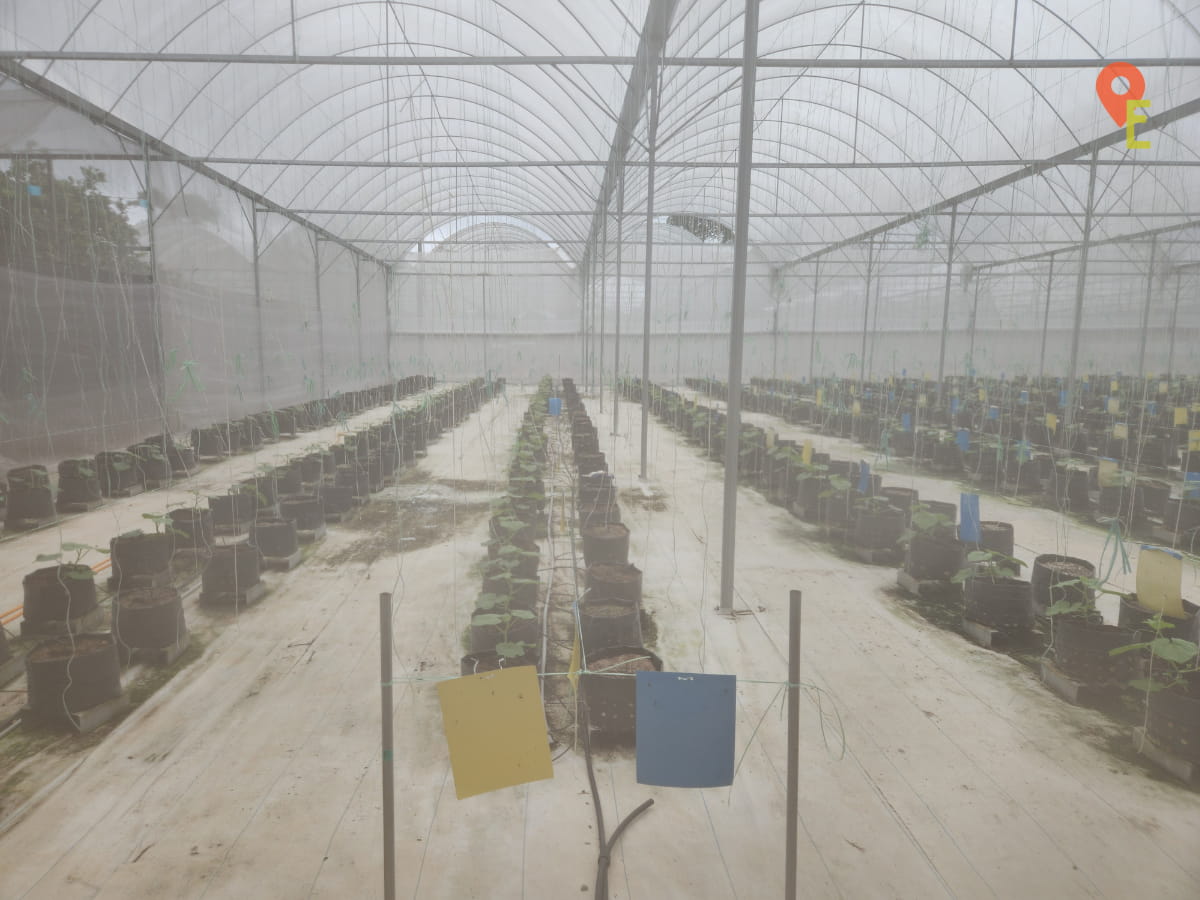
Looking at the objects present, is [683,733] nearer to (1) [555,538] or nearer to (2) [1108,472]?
(1) [555,538]

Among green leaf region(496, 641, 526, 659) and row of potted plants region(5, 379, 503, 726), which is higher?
green leaf region(496, 641, 526, 659)

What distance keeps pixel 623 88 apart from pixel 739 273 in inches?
238

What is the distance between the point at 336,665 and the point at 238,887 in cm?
149

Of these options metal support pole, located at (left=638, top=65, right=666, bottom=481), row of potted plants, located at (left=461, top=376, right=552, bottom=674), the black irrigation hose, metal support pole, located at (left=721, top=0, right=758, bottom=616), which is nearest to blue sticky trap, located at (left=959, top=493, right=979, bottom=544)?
metal support pole, located at (left=721, top=0, right=758, bottom=616)

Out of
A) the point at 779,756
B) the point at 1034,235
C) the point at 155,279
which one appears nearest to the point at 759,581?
the point at 779,756

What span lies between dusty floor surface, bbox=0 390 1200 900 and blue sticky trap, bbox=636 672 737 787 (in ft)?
1.23

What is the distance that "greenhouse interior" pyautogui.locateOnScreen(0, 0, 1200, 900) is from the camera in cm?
222

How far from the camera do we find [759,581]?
4.78 meters

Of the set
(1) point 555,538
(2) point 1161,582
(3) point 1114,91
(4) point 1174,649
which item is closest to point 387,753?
(4) point 1174,649

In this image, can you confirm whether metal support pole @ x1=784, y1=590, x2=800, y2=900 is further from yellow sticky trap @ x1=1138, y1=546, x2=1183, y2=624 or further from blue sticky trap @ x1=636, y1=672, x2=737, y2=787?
yellow sticky trap @ x1=1138, y1=546, x2=1183, y2=624

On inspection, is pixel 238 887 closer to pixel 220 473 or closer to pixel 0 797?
pixel 0 797

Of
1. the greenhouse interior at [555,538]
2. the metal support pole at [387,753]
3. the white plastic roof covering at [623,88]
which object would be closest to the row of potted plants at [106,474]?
the greenhouse interior at [555,538]

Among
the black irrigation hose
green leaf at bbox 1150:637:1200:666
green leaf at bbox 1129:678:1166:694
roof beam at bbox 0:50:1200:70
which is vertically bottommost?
the black irrigation hose

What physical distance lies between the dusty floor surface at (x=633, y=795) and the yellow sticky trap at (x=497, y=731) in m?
0.66
